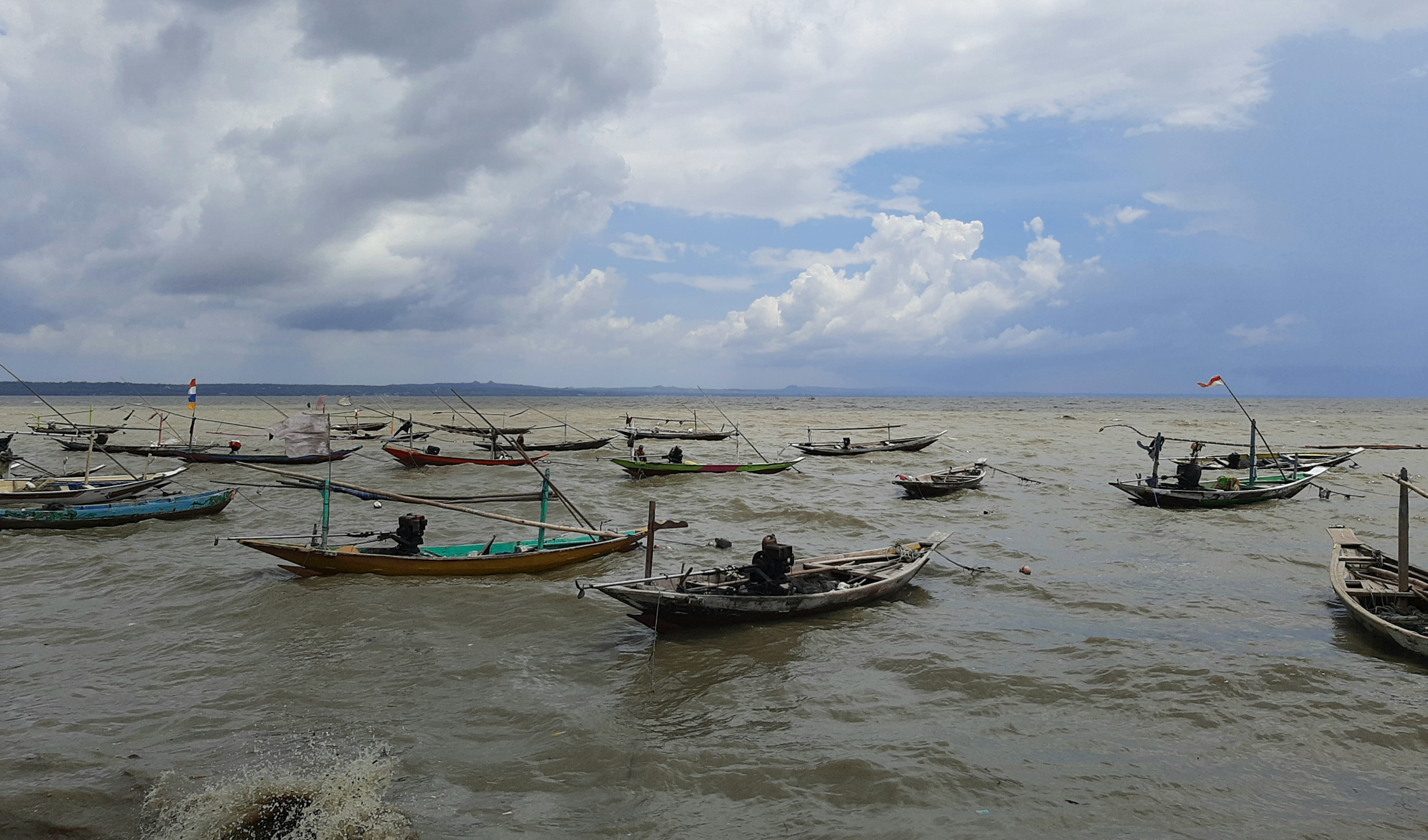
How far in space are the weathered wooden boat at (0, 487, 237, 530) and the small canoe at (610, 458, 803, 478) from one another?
42.4 ft

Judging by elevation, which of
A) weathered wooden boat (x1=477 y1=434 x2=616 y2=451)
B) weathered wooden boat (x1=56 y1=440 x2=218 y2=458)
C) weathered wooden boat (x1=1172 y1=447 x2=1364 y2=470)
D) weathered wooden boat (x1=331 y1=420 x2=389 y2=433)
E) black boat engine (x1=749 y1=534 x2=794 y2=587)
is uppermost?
weathered wooden boat (x1=1172 y1=447 x2=1364 y2=470)

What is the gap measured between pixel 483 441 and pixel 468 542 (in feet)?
86.8

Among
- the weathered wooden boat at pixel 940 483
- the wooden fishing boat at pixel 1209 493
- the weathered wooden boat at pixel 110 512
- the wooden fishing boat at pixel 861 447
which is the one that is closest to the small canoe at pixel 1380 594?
the wooden fishing boat at pixel 1209 493

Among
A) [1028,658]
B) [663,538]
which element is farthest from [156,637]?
[1028,658]

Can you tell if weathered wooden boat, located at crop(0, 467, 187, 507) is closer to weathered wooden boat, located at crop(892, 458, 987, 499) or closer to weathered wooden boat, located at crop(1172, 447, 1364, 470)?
weathered wooden boat, located at crop(892, 458, 987, 499)

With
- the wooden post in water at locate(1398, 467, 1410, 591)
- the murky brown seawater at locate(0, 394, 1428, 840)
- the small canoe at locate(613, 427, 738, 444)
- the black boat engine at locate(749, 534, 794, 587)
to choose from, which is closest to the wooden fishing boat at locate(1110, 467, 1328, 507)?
the murky brown seawater at locate(0, 394, 1428, 840)

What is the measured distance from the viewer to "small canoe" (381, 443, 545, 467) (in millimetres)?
31828

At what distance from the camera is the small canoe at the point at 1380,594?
973 cm

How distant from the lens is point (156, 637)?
10.8 meters

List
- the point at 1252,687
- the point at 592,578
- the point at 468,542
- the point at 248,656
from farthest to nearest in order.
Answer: the point at 468,542, the point at 592,578, the point at 248,656, the point at 1252,687

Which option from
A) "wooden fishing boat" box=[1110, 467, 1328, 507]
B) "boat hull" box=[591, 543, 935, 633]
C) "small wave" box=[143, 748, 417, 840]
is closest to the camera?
"small wave" box=[143, 748, 417, 840]

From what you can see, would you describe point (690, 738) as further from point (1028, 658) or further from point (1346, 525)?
point (1346, 525)

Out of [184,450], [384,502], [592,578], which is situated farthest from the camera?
[184,450]

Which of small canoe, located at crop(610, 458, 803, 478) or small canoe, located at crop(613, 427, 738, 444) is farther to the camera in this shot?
small canoe, located at crop(613, 427, 738, 444)
